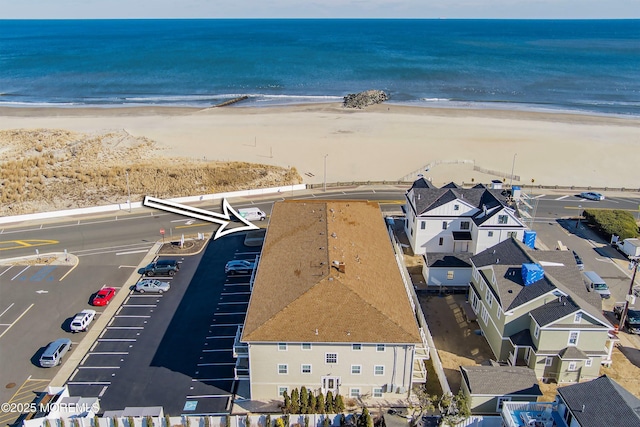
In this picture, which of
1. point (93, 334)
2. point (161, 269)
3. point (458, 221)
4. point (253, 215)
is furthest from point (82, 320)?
point (458, 221)

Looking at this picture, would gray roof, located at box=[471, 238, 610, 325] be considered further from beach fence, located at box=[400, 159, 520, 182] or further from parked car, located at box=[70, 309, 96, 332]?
beach fence, located at box=[400, 159, 520, 182]

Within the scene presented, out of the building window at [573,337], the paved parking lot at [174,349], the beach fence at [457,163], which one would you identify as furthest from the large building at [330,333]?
the beach fence at [457,163]

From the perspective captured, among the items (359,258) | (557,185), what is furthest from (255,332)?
(557,185)

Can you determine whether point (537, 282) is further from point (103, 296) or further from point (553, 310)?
point (103, 296)

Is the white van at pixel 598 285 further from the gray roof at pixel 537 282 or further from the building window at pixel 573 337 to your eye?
the building window at pixel 573 337

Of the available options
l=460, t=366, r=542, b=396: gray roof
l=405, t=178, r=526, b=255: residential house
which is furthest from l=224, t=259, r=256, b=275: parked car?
l=460, t=366, r=542, b=396: gray roof
